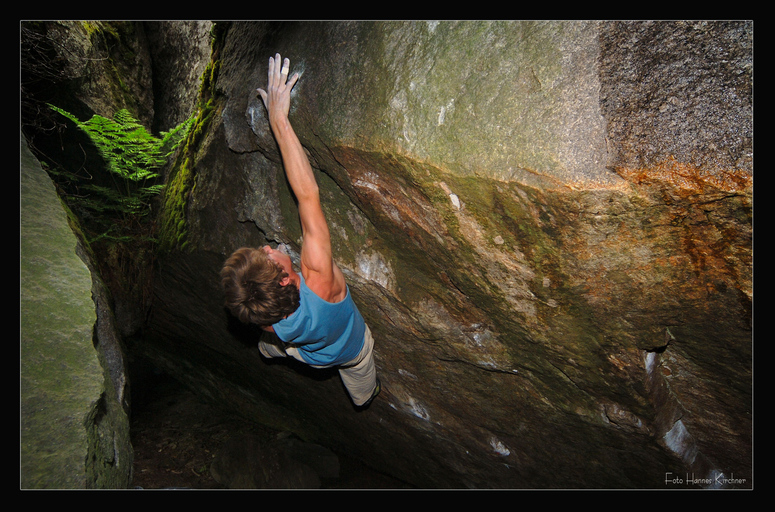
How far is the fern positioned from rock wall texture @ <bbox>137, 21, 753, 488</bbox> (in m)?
0.30

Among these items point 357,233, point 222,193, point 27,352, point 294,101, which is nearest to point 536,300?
point 357,233

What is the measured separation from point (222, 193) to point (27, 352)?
1730 millimetres

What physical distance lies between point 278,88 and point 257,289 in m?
1.32

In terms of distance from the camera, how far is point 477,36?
2.26 metres

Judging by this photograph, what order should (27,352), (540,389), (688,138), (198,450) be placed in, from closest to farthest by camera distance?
(688,138)
(27,352)
(540,389)
(198,450)

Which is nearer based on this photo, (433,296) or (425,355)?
(433,296)

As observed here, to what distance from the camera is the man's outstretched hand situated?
2.83 m

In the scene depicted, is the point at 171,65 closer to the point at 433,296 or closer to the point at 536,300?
the point at 433,296

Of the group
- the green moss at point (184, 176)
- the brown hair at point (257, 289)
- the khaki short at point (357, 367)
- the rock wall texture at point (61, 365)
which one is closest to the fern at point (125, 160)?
the green moss at point (184, 176)

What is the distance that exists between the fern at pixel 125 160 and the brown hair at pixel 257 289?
1583mm

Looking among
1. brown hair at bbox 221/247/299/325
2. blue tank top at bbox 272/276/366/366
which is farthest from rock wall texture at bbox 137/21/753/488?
brown hair at bbox 221/247/299/325

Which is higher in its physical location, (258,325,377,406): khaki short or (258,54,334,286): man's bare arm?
(258,54,334,286): man's bare arm

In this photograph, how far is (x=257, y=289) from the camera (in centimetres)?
279

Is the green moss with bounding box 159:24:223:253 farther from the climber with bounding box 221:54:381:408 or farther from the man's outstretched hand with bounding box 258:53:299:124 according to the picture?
the climber with bounding box 221:54:381:408
